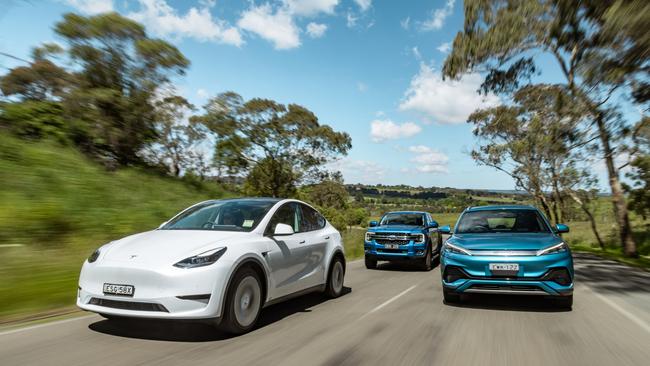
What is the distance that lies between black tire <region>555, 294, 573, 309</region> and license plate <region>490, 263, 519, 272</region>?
939mm

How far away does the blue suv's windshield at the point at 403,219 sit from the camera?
15.0m

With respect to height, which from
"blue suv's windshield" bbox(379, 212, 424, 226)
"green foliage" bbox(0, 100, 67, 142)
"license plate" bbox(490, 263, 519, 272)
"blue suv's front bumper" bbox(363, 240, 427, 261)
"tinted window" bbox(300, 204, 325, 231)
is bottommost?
"license plate" bbox(490, 263, 519, 272)

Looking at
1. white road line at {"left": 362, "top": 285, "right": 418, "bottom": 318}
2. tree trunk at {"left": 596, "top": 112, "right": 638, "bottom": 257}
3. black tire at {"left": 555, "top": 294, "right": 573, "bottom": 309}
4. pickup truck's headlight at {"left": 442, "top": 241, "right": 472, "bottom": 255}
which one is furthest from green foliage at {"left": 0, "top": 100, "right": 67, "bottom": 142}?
tree trunk at {"left": 596, "top": 112, "right": 638, "bottom": 257}

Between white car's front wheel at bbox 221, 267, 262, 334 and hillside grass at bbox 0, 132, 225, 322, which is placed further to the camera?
hillside grass at bbox 0, 132, 225, 322

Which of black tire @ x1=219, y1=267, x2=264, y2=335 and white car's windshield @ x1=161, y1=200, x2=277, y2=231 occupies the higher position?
white car's windshield @ x1=161, y1=200, x2=277, y2=231

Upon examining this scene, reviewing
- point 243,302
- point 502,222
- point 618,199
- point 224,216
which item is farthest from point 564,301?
point 618,199

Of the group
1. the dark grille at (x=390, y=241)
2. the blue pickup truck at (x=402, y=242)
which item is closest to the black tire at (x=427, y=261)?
A: the blue pickup truck at (x=402, y=242)

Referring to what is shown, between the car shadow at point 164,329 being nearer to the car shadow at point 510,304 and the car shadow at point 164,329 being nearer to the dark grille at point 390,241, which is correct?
the car shadow at point 510,304

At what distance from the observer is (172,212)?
57.2ft

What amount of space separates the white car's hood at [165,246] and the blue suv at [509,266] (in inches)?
136

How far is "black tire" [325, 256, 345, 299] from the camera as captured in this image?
830 centimetres

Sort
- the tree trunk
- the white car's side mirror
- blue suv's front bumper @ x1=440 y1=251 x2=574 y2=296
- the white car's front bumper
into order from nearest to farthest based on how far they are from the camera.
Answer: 1. the white car's front bumper
2. the white car's side mirror
3. blue suv's front bumper @ x1=440 y1=251 x2=574 y2=296
4. the tree trunk

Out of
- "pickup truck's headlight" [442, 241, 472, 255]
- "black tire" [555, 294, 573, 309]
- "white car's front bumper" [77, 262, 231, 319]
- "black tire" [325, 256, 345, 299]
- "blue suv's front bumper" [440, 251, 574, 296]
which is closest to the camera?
"white car's front bumper" [77, 262, 231, 319]

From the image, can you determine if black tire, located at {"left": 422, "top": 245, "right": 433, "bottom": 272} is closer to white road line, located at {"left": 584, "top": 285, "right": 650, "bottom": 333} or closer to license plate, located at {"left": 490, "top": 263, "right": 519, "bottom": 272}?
white road line, located at {"left": 584, "top": 285, "right": 650, "bottom": 333}
